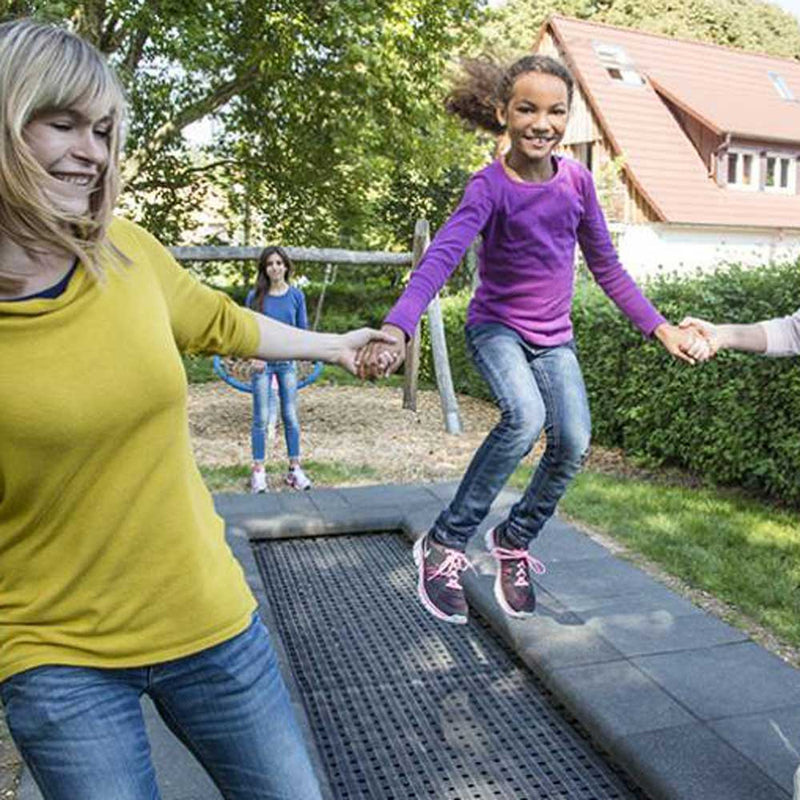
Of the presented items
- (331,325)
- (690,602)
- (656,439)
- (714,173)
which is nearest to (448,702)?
(690,602)

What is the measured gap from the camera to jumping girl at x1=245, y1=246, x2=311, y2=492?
675 centimetres

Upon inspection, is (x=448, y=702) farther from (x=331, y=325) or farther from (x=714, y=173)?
(x=714, y=173)

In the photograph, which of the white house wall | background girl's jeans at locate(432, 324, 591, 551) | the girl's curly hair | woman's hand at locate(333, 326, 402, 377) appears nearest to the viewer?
woman's hand at locate(333, 326, 402, 377)

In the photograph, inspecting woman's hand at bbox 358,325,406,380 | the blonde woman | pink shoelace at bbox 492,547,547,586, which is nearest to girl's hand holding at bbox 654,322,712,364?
pink shoelace at bbox 492,547,547,586

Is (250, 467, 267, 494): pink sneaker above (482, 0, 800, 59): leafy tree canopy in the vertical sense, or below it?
below

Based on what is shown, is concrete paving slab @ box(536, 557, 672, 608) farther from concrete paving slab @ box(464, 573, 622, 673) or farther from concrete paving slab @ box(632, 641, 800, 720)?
concrete paving slab @ box(632, 641, 800, 720)

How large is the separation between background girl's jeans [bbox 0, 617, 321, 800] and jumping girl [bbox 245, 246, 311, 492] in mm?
5254

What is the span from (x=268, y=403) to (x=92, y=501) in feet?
18.5

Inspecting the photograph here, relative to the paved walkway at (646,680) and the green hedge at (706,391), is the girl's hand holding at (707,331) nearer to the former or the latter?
the paved walkway at (646,680)

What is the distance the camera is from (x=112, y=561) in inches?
53.6

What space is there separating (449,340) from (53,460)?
1151 centimetres

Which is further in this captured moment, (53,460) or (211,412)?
(211,412)

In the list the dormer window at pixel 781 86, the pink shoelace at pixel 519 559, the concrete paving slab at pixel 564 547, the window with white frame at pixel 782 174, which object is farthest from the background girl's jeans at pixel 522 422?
the dormer window at pixel 781 86

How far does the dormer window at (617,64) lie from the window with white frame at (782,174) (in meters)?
4.22
